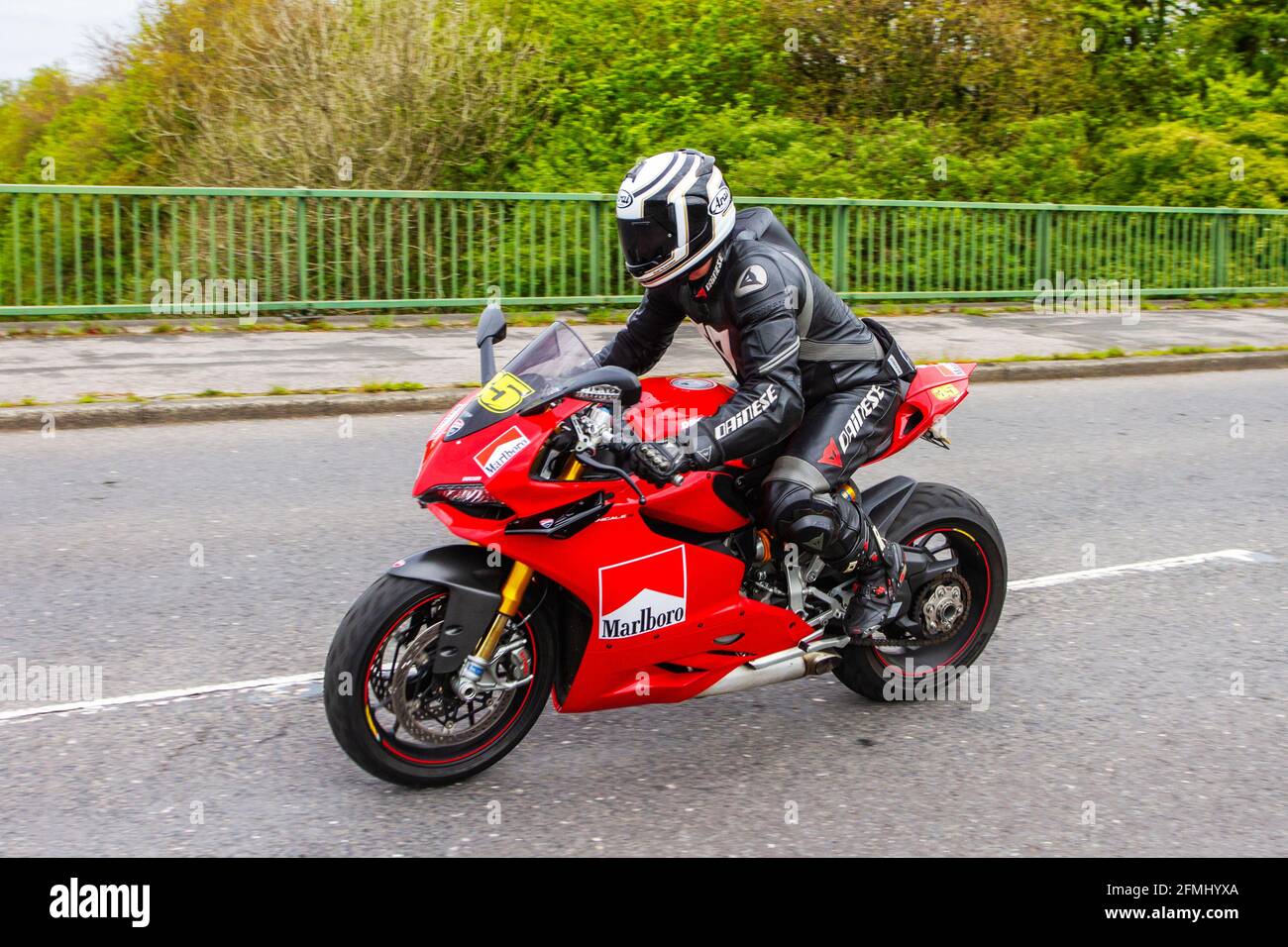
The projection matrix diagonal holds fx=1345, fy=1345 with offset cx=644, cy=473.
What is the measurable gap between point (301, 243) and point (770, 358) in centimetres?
1061

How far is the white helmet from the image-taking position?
404 cm

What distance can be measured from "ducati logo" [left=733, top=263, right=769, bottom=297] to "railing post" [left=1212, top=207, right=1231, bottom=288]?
16.5m

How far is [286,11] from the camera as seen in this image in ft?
58.0

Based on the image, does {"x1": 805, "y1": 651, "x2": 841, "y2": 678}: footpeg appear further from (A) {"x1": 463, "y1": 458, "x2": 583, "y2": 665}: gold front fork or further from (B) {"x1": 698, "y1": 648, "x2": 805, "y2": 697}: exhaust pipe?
(A) {"x1": 463, "y1": 458, "x2": 583, "y2": 665}: gold front fork

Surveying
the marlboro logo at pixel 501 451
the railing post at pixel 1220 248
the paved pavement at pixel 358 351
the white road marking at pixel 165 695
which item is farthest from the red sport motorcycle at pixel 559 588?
the railing post at pixel 1220 248

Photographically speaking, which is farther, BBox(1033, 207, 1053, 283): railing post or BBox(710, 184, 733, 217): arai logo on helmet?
BBox(1033, 207, 1053, 283): railing post

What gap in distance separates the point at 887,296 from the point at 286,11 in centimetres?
869

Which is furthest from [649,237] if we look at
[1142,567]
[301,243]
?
[301,243]

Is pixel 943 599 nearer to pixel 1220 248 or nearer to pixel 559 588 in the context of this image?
pixel 559 588

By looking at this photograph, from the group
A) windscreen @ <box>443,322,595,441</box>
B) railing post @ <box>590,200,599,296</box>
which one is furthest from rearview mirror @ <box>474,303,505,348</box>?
railing post @ <box>590,200,599,296</box>

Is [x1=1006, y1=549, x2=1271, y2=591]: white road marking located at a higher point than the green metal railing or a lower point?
lower

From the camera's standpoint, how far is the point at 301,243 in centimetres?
1380

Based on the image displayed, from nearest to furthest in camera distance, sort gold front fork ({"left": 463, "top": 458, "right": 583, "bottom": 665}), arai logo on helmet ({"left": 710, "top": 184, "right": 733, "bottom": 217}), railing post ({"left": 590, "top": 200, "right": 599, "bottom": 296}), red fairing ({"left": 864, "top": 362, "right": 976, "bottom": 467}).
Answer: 1. gold front fork ({"left": 463, "top": 458, "right": 583, "bottom": 665})
2. arai logo on helmet ({"left": 710, "top": 184, "right": 733, "bottom": 217})
3. red fairing ({"left": 864, "top": 362, "right": 976, "bottom": 467})
4. railing post ({"left": 590, "top": 200, "right": 599, "bottom": 296})
